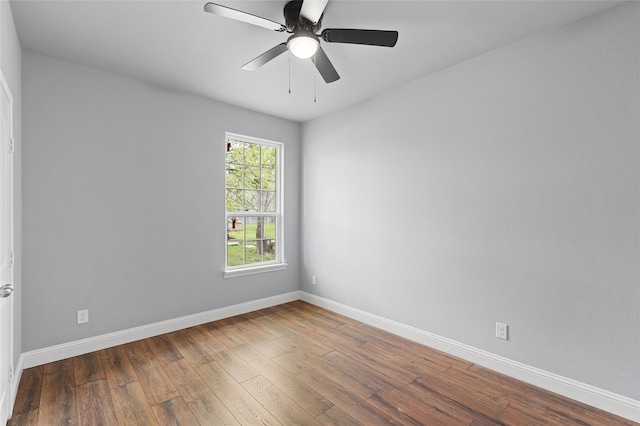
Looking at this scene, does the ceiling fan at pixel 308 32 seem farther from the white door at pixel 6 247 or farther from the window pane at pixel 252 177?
the window pane at pixel 252 177

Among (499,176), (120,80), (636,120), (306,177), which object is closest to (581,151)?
(636,120)

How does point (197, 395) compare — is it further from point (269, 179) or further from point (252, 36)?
point (269, 179)

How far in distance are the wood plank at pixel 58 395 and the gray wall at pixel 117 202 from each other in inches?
10.5

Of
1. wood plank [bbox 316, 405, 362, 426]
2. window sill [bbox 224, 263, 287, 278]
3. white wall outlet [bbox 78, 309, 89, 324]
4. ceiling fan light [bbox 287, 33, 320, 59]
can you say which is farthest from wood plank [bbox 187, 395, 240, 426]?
ceiling fan light [bbox 287, 33, 320, 59]

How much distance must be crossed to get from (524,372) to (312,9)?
2.98 metres

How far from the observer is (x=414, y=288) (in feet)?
10.5

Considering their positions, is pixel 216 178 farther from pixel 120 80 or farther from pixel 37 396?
pixel 37 396

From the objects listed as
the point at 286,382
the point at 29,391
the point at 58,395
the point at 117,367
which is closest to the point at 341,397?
the point at 286,382

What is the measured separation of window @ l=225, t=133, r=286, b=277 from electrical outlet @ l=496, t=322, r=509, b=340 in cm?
272

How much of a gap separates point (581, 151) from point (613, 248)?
688 millimetres

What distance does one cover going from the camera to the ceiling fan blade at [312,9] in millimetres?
1741

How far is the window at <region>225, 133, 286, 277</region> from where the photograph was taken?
4016 millimetres

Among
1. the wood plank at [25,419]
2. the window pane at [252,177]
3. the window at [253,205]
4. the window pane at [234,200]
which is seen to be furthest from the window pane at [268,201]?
the wood plank at [25,419]

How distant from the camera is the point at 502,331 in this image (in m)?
2.56
